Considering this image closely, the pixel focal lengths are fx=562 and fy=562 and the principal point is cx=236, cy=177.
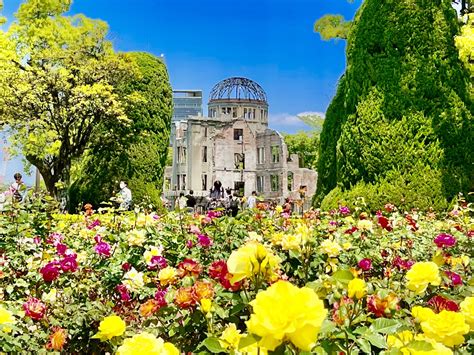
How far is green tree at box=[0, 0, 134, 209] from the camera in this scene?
51.8ft

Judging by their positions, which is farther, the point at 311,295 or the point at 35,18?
the point at 35,18

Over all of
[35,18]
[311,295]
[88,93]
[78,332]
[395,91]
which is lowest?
[78,332]

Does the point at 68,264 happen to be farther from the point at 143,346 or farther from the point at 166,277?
the point at 143,346

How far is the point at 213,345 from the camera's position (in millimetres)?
1272

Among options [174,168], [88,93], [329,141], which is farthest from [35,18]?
[174,168]

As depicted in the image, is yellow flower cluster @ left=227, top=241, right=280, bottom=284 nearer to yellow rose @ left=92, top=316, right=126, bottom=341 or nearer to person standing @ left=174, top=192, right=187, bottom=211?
yellow rose @ left=92, top=316, right=126, bottom=341

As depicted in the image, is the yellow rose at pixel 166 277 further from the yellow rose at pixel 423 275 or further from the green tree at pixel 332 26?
the green tree at pixel 332 26

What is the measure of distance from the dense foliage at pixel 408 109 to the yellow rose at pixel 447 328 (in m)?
7.55

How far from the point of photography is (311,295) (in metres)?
0.87

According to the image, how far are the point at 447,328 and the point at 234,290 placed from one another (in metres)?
0.71

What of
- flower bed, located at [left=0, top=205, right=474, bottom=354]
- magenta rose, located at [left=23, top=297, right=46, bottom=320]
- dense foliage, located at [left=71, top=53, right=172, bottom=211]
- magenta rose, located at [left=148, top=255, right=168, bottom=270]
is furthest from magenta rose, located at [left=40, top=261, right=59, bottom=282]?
dense foliage, located at [left=71, top=53, right=172, bottom=211]

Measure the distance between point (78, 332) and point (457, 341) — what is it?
1.79m

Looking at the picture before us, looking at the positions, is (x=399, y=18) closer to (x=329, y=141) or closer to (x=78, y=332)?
(x=329, y=141)

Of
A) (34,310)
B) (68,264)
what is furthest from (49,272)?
(34,310)
